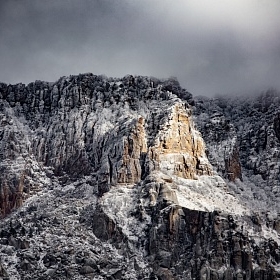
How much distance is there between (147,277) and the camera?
7712 inches

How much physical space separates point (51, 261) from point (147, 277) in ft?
63.9

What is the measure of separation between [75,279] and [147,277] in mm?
14755

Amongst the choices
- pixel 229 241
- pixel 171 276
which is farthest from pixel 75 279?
pixel 229 241

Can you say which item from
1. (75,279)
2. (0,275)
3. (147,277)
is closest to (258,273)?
(147,277)

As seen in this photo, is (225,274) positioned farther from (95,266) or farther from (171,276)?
(95,266)

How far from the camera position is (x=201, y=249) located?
199125 millimetres

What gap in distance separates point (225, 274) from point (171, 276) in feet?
35.5

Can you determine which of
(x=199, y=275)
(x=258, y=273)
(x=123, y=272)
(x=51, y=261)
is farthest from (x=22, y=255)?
(x=258, y=273)

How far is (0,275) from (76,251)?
18.0 meters

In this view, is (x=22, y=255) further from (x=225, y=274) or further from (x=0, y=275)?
(x=225, y=274)

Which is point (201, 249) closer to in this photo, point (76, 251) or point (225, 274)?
point (225, 274)

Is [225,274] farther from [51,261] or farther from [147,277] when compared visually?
[51,261]

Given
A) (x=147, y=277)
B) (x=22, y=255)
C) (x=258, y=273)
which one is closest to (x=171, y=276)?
(x=147, y=277)

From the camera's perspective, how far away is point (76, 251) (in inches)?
7815
